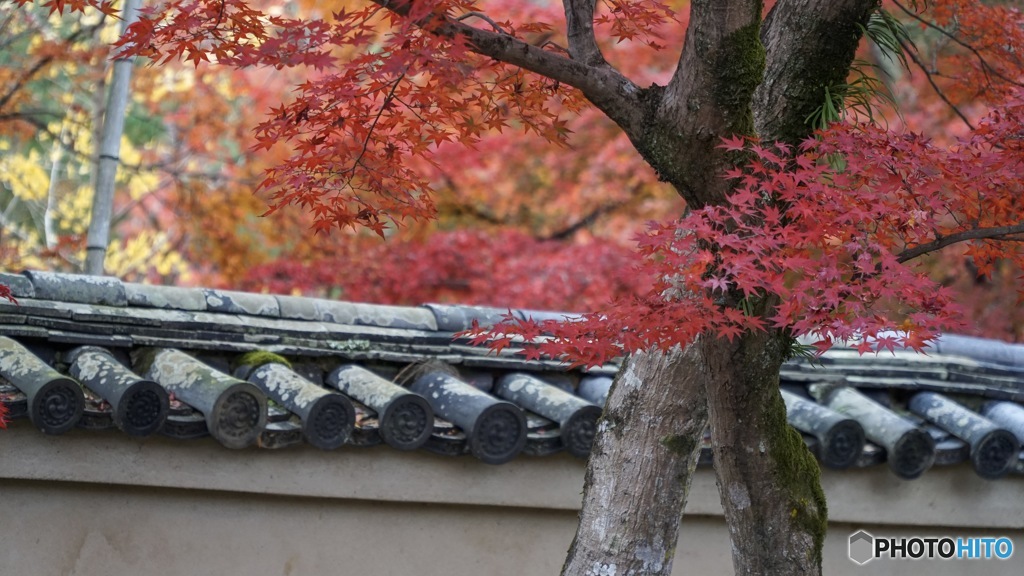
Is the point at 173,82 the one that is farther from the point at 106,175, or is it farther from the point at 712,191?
the point at 712,191

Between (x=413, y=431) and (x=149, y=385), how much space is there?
3.46ft

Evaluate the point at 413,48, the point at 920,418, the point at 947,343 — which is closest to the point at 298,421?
the point at 413,48

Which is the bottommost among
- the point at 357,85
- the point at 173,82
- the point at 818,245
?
the point at 818,245

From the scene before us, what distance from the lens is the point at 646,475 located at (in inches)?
134

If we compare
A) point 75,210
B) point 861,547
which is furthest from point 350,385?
point 75,210

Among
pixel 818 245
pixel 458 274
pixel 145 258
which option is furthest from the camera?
pixel 145 258

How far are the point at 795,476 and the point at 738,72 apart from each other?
1319 millimetres

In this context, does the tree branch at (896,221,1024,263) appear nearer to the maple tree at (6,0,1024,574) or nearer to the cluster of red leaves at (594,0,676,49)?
the maple tree at (6,0,1024,574)

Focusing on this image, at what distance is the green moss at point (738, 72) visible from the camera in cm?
278

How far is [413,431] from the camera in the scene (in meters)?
4.08

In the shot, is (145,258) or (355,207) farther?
(145,258)

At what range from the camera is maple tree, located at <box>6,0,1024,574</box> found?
265 cm

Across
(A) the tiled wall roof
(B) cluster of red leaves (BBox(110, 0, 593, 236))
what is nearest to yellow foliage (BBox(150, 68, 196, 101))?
(A) the tiled wall roof

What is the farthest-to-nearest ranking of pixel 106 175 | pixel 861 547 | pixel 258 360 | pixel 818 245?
1. pixel 106 175
2. pixel 861 547
3. pixel 258 360
4. pixel 818 245
